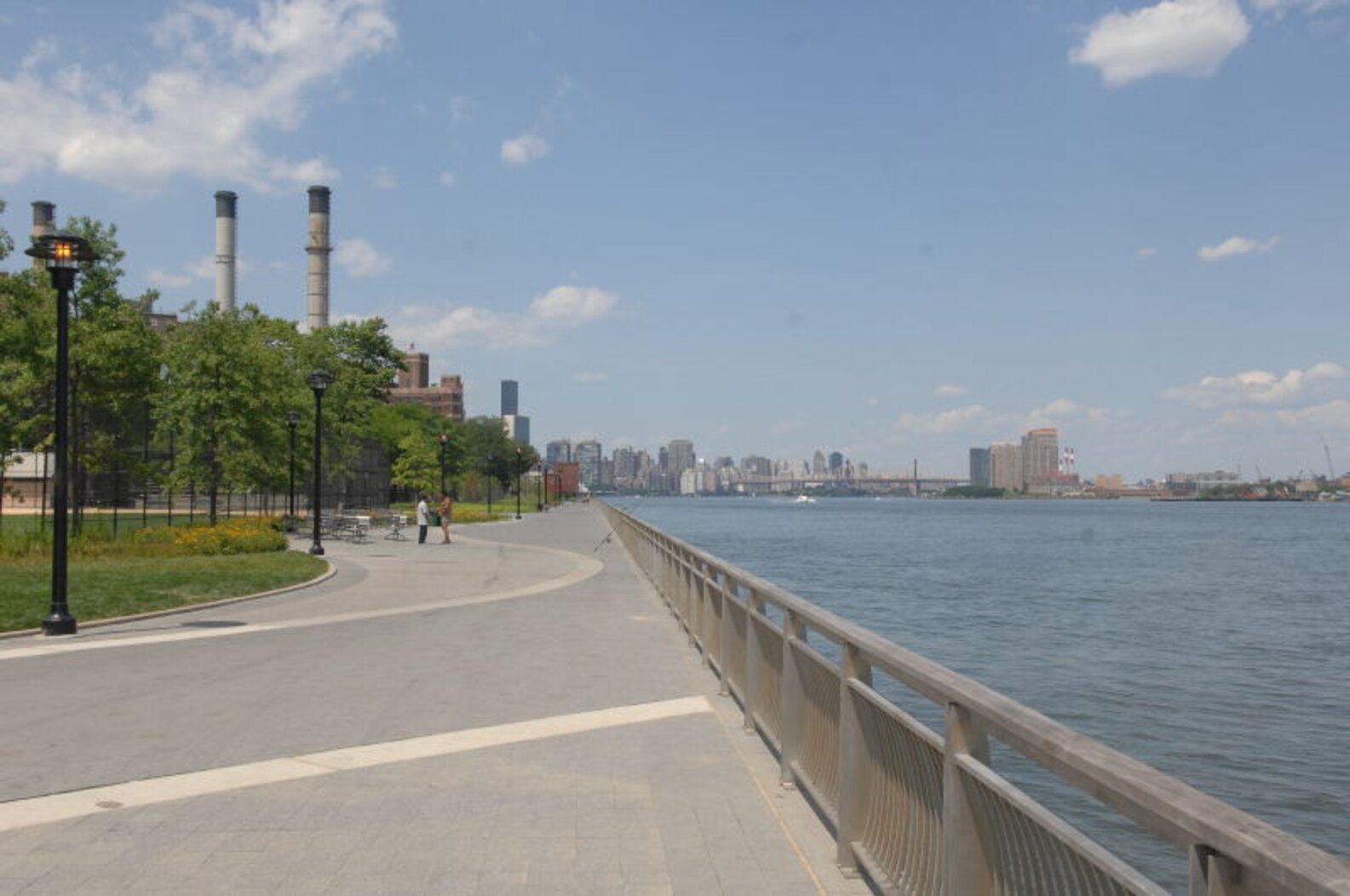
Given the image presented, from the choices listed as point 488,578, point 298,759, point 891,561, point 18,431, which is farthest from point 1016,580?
point 298,759

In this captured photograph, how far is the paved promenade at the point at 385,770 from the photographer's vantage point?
5672 mm

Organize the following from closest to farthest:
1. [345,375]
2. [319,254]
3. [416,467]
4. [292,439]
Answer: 1. [292,439]
2. [345,375]
3. [416,467]
4. [319,254]

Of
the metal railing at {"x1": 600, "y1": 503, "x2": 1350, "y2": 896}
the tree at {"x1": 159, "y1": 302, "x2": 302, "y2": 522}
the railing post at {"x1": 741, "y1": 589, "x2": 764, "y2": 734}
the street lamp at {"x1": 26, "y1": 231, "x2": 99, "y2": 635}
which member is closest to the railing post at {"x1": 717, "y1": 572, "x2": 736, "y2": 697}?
the railing post at {"x1": 741, "y1": 589, "x2": 764, "y2": 734}

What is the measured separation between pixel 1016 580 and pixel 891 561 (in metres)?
11.4

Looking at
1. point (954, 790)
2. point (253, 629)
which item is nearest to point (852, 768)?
point (954, 790)

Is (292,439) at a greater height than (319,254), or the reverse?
(319,254)

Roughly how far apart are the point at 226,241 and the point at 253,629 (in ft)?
371

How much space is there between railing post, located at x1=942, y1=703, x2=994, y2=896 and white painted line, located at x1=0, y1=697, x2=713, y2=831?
15.3 feet

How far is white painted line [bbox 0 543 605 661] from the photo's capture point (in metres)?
13.2

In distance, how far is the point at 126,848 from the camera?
19.6 feet

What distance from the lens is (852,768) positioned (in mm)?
5688

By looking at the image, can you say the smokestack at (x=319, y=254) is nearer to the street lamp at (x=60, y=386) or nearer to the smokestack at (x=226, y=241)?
the smokestack at (x=226, y=241)

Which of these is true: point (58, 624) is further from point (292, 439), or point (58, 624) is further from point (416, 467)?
point (416, 467)

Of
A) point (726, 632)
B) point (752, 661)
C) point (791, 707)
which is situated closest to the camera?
point (791, 707)
